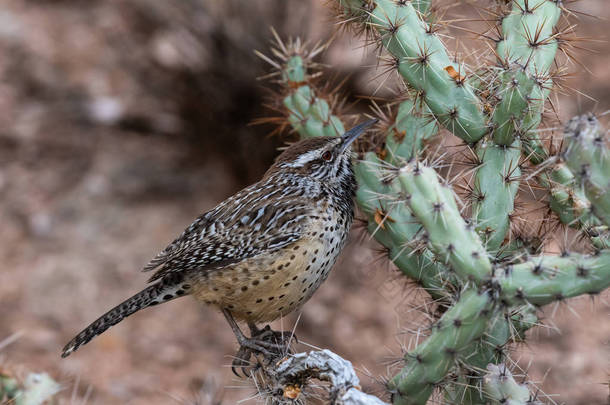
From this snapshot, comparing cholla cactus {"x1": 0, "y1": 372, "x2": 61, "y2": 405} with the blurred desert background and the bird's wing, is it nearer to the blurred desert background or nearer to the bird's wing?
the bird's wing

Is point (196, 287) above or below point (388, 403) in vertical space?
above

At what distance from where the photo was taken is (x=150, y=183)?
6090 millimetres

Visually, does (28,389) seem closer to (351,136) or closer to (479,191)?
(351,136)

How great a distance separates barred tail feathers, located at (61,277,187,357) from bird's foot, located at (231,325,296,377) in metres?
0.32

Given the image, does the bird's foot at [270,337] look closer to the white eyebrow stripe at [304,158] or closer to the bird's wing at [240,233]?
the bird's wing at [240,233]

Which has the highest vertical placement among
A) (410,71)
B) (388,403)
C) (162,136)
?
(162,136)

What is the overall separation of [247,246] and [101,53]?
466cm

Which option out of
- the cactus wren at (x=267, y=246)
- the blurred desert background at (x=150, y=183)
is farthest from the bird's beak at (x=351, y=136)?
the blurred desert background at (x=150, y=183)

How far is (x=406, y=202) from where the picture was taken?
2180 mm

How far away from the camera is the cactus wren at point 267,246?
9.52 feet

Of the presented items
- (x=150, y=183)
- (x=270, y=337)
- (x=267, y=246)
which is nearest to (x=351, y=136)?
(x=267, y=246)

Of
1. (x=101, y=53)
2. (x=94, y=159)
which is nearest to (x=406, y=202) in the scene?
(x=94, y=159)

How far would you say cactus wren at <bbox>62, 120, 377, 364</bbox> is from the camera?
9.52ft

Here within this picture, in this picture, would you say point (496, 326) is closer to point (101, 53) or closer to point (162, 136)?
point (162, 136)
